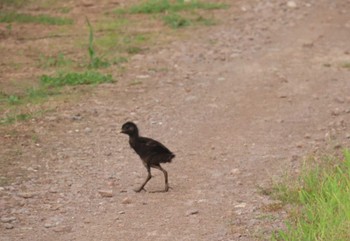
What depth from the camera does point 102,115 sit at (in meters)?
9.81

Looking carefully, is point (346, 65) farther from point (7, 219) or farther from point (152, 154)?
point (7, 219)

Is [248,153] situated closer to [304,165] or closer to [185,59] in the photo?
[304,165]

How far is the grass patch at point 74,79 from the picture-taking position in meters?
10.8

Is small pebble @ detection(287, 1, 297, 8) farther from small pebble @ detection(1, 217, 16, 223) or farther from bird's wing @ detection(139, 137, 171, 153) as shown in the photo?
small pebble @ detection(1, 217, 16, 223)

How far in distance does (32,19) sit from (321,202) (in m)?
7.65

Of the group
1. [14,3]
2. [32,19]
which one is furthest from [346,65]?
[14,3]

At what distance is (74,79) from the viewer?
10875mm

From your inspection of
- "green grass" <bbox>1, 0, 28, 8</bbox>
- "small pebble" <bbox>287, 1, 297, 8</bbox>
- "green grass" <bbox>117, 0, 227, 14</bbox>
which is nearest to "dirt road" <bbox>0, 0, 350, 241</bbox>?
"green grass" <bbox>117, 0, 227, 14</bbox>

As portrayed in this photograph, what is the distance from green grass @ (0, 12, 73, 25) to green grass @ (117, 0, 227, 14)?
94 cm

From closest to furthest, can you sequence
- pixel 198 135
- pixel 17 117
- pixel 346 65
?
pixel 198 135, pixel 17 117, pixel 346 65

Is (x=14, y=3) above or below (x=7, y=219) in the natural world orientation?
above

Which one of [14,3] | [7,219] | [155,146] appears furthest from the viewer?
[14,3]

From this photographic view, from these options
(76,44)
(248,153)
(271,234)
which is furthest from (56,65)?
(271,234)

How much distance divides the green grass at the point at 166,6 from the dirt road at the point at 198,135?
0.76 m
